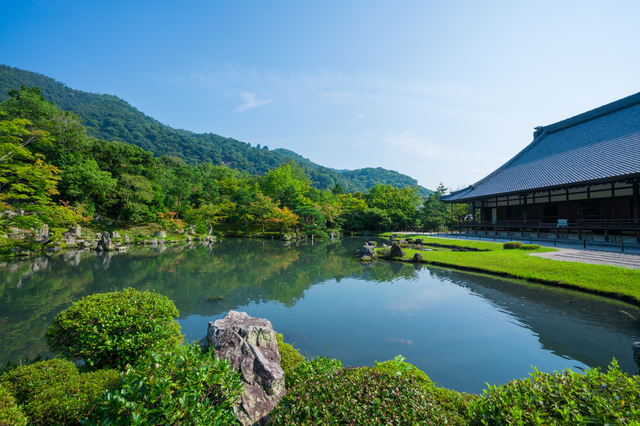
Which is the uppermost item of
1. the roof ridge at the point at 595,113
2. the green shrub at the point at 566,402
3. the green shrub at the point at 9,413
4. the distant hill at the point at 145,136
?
the distant hill at the point at 145,136

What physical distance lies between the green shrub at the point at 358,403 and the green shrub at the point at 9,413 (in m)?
1.73

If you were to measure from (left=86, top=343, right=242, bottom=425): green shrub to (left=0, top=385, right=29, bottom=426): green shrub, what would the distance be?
408 mm

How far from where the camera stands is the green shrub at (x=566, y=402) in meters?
1.52

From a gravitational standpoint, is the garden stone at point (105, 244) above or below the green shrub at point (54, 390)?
below

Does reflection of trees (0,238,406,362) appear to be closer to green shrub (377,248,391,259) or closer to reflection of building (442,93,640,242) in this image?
green shrub (377,248,391,259)

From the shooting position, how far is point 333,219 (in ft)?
107

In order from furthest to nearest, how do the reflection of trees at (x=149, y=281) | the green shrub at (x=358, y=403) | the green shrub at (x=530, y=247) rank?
the green shrub at (x=530, y=247) → the reflection of trees at (x=149, y=281) → the green shrub at (x=358, y=403)

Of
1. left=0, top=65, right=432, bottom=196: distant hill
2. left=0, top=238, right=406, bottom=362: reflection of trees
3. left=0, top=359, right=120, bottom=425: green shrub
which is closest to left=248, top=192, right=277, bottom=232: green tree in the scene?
left=0, top=238, right=406, bottom=362: reflection of trees

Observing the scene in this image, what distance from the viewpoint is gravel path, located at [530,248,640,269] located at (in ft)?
30.1

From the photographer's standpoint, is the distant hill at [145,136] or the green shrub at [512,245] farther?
the distant hill at [145,136]

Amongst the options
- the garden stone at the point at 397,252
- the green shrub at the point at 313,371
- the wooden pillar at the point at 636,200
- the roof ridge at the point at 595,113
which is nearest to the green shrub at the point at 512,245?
the wooden pillar at the point at 636,200

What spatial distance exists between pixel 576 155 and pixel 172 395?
23.6 meters

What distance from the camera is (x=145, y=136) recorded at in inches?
3179

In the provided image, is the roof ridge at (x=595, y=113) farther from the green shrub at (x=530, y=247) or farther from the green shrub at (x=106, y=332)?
the green shrub at (x=106, y=332)
